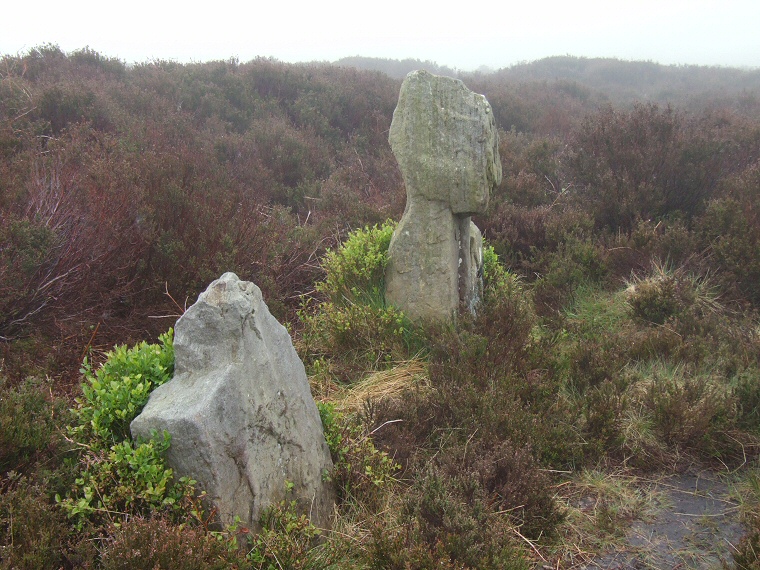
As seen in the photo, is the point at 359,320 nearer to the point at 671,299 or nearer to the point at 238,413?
the point at 238,413

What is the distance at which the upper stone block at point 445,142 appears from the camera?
15.4 feet

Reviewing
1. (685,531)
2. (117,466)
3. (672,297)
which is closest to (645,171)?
(672,297)

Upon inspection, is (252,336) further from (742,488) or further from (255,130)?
(255,130)

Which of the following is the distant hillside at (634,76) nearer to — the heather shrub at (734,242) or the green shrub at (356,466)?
the heather shrub at (734,242)

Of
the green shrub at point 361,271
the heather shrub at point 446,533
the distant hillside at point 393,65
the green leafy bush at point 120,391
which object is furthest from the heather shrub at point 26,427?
the distant hillside at point 393,65

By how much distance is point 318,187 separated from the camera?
400 inches

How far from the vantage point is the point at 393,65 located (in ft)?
98.3

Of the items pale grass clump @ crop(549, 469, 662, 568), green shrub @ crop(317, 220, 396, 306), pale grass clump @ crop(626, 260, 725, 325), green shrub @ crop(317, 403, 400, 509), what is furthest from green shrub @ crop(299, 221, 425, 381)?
pale grass clump @ crop(626, 260, 725, 325)

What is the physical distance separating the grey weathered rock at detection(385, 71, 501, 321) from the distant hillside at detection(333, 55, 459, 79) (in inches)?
958

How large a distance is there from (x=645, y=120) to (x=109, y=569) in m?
8.43

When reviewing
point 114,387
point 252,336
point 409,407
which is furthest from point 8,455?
point 409,407

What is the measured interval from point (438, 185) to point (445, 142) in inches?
13.3

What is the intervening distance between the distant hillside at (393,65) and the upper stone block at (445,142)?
79.8 ft

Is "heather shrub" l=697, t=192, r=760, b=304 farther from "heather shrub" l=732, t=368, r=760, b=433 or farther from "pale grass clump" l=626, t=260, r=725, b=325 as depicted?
"heather shrub" l=732, t=368, r=760, b=433
